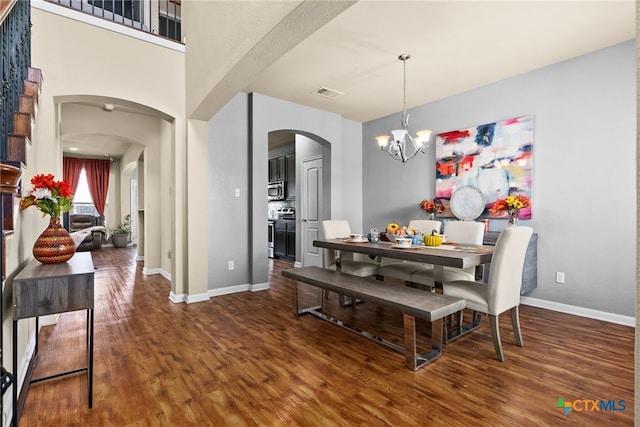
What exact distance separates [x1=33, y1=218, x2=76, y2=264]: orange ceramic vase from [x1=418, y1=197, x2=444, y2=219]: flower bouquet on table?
3.99 metres

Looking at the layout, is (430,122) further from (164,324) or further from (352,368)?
(164,324)

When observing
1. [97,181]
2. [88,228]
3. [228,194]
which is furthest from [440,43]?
[97,181]

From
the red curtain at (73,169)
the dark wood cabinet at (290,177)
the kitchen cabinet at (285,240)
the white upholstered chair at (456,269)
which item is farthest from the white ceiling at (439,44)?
the red curtain at (73,169)

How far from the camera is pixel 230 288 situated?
422 centimetres

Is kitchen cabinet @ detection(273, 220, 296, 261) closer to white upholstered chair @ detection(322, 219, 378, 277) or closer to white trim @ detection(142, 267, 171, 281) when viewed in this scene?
white trim @ detection(142, 267, 171, 281)

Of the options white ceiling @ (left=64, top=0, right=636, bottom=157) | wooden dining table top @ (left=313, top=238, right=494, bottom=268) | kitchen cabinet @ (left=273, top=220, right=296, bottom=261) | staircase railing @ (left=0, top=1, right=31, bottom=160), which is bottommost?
kitchen cabinet @ (left=273, top=220, right=296, bottom=261)

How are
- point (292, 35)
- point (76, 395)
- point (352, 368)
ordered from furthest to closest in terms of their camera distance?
point (352, 368) < point (292, 35) < point (76, 395)

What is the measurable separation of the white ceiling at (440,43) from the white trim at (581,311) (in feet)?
8.69

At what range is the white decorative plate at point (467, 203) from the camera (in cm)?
412

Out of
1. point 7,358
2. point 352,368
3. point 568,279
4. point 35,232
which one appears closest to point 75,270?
point 7,358

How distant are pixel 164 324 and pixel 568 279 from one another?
420cm

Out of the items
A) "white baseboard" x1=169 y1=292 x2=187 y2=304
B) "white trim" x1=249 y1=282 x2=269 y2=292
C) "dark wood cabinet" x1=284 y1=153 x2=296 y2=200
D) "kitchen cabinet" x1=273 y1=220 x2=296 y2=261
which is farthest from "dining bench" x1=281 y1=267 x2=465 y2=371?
"dark wood cabinet" x1=284 y1=153 x2=296 y2=200

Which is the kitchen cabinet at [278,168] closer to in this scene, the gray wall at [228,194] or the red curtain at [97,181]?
the gray wall at [228,194]

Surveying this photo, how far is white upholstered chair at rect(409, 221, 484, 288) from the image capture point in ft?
10.1
